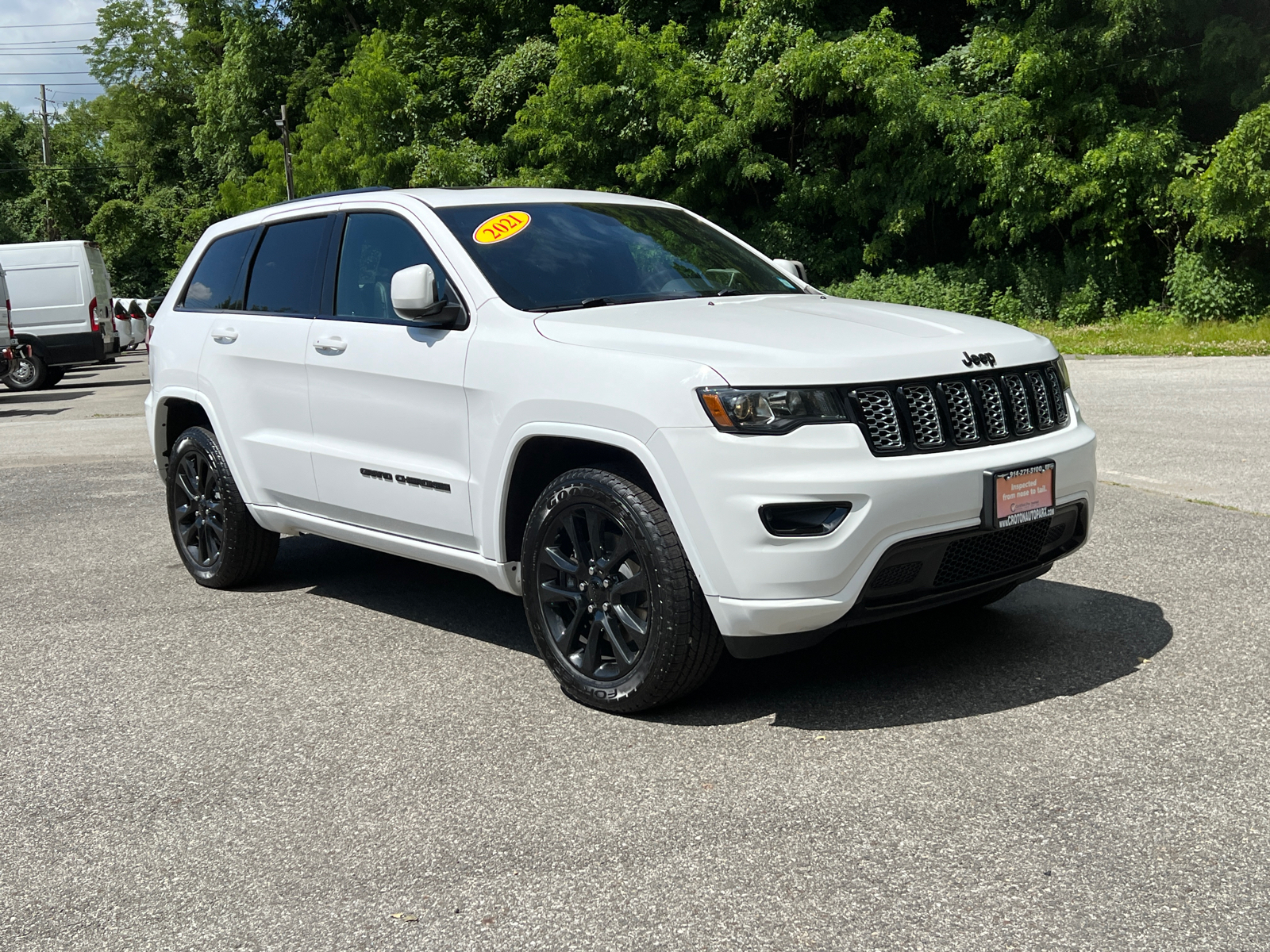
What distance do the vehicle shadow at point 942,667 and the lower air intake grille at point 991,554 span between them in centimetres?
43

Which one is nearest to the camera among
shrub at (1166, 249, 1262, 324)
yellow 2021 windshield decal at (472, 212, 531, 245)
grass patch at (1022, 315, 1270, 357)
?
yellow 2021 windshield decal at (472, 212, 531, 245)

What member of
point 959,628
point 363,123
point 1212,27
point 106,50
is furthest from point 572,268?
point 106,50

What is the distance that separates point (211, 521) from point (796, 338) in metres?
3.42

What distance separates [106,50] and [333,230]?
7453 centimetres

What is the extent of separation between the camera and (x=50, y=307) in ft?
75.8

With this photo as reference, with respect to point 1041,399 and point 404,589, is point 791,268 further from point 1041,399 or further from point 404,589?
point 404,589

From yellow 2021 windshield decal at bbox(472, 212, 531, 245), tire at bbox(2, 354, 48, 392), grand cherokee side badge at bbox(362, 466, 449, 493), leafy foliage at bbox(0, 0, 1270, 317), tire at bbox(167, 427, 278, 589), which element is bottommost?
tire at bbox(2, 354, 48, 392)

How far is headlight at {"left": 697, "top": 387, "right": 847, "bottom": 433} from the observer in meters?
3.91

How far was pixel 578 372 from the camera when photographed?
14.0ft

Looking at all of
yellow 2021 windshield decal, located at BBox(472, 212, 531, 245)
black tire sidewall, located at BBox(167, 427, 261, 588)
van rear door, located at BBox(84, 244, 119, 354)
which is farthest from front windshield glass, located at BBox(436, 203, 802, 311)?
van rear door, located at BBox(84, 244, 119, 354)

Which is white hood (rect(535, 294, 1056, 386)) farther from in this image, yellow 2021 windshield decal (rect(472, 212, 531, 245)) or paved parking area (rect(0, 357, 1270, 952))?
paved parking area (rect(0, 357, 1270, 952))

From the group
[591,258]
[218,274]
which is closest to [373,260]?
[591,258]

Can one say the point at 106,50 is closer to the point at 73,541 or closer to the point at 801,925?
the point at 73,541

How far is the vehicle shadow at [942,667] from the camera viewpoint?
4.32m
